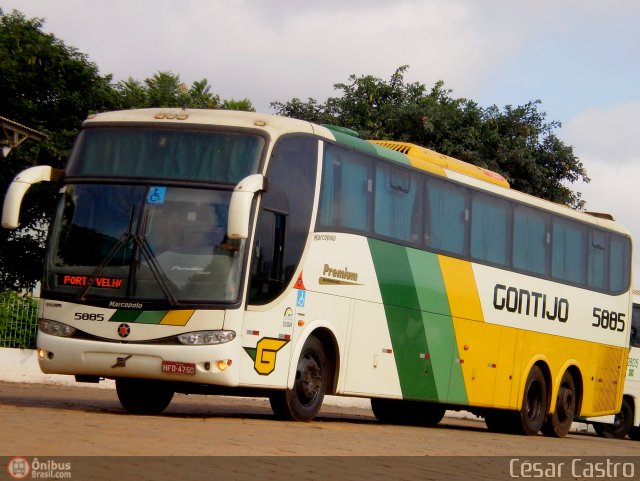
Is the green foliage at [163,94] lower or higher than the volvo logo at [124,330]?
higher

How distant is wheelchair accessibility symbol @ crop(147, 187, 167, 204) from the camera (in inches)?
574

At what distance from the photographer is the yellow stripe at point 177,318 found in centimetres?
1418

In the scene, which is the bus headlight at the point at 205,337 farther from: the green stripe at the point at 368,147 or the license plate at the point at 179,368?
the green stripe at the point at 368,147

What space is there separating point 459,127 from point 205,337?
29.0 meters

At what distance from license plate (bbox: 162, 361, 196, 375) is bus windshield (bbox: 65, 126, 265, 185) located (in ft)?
6.81

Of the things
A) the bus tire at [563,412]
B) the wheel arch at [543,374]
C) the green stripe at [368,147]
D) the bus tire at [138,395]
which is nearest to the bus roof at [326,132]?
the green stripe at [368,147]

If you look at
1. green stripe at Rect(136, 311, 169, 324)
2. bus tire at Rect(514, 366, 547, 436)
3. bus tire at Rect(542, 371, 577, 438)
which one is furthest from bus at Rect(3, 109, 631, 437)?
bus tire at Rect(542, 371, 577, 438)

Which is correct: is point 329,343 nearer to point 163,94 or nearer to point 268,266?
point 268,266

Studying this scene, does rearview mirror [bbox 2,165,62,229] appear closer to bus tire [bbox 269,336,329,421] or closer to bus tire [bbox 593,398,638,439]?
bus tire [bbox 269,336,329,421]

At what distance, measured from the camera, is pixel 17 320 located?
24.8m

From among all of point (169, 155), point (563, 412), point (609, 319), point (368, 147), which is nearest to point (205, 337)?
point (169, 155)

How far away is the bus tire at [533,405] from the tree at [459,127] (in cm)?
2009
